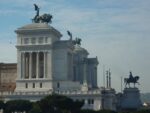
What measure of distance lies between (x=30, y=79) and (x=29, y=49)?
248 inches

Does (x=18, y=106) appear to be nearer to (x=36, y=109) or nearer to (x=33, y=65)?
(x=36, y=109)

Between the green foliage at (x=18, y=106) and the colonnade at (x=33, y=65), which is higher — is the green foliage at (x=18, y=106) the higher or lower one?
the lower one

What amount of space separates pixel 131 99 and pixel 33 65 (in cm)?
2280

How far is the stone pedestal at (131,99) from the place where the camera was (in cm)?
12451

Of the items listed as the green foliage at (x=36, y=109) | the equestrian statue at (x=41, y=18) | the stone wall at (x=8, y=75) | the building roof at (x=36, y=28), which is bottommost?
the green foliage at (x=36, y=109)

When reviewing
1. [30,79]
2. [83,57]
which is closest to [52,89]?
[30,79]

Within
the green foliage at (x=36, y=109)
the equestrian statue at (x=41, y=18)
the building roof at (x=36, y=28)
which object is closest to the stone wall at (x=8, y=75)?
the equestrian statue at (x=41, y=18)

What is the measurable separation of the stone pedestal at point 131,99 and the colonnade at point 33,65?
19118 mm

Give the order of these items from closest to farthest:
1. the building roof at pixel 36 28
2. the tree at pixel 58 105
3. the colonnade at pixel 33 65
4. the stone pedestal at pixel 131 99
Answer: the tree at pixel 58 105
the building roof at pixel 36 28
the colonnade at pixel 33 65
the stone pedestal at pixel 131 99

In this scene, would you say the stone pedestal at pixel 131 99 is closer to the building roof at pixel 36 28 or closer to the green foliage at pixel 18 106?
the building roof at pixel 36 28

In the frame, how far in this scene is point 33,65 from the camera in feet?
400

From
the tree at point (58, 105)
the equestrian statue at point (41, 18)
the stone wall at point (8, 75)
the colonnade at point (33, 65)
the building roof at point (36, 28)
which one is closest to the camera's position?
the tree at point (58, 105)

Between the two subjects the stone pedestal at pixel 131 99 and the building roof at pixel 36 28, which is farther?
the stone pedestal at pixel 131 99

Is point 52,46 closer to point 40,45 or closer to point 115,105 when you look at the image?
point 40,45
